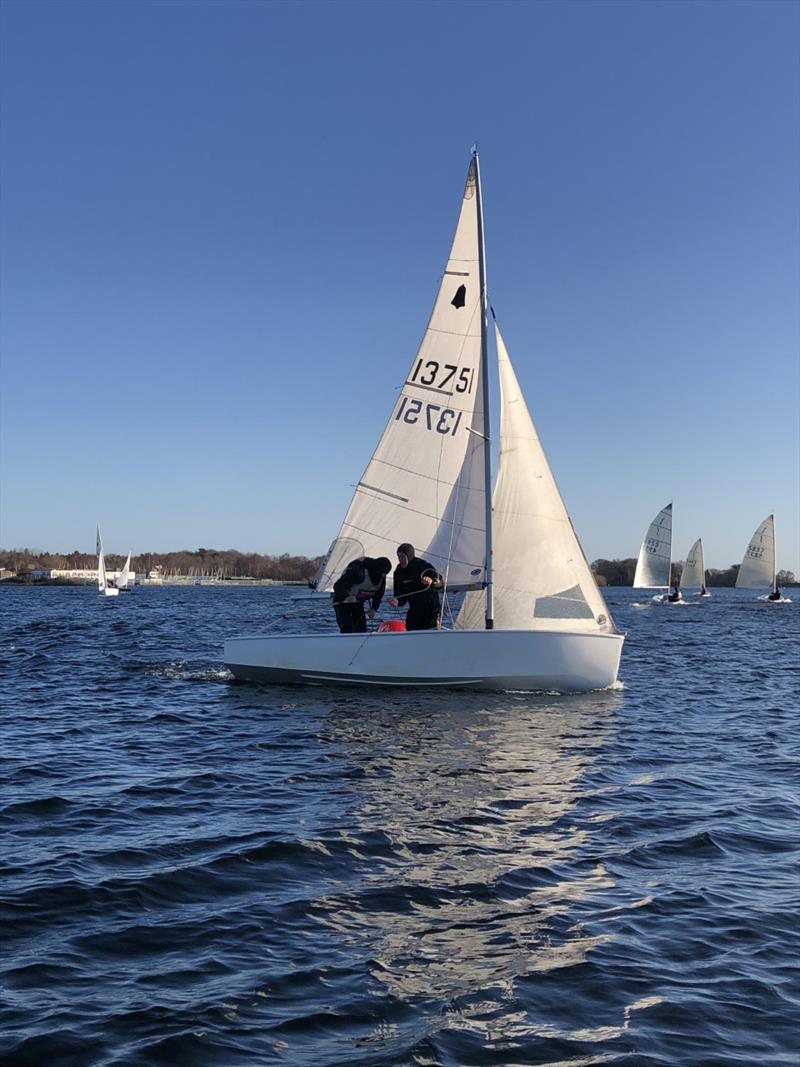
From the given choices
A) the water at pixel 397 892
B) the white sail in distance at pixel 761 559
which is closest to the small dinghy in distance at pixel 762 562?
the white sail in distance at pixel 761 559

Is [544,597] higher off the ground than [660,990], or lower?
higher

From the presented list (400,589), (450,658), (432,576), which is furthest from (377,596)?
(450,658)

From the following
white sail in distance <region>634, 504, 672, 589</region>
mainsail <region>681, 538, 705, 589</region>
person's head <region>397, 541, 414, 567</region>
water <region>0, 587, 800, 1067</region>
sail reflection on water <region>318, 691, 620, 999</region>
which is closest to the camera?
water <region>0, 587, 800, 1067</region>

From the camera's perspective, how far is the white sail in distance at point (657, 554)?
244 ft

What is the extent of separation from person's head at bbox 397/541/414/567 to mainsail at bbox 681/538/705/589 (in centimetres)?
7334

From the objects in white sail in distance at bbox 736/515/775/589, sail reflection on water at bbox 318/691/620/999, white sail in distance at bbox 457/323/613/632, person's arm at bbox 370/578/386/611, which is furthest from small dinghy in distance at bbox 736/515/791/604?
sail reflection on water at bbox 318/691/620/999

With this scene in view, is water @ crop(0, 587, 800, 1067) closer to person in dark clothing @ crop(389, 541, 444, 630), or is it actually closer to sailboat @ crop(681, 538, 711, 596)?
person in dark clothing @ crop(389, 541, 444, 630)

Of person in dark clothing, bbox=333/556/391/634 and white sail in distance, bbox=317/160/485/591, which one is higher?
white sail in distance, bbox=317/160/485/591

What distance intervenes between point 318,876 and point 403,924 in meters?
1.08

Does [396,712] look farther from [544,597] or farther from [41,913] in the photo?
[41,913]

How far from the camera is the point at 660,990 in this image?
4949mm

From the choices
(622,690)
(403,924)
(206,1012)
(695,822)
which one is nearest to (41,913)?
(206,1012)

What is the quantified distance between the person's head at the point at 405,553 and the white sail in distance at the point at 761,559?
67181 millimetres

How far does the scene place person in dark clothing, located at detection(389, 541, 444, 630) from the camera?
15641 millimetres
